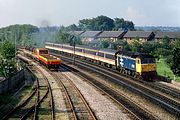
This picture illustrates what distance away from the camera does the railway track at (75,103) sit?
70.5 feet

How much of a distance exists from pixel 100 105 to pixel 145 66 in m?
14.4

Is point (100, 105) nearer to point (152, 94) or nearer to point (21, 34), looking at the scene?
point (152, 94)

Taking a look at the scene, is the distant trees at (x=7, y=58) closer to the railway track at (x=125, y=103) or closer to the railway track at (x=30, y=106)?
the railway track at (x=30, y=106)

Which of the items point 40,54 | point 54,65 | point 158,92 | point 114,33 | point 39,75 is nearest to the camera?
point 158,92

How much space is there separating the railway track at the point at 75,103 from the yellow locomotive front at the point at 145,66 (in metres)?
8.17

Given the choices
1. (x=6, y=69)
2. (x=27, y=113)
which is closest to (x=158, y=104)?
(x=27, y=113)

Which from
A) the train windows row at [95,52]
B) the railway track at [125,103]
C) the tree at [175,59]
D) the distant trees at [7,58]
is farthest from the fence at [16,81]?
the tree at [175,59]

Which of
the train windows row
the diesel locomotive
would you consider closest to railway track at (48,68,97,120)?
the diesel locomotive

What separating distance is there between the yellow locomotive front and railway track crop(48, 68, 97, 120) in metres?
8.17

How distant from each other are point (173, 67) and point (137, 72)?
14.1ft

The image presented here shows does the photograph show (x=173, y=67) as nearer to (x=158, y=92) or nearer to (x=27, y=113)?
(x=158, y=92)

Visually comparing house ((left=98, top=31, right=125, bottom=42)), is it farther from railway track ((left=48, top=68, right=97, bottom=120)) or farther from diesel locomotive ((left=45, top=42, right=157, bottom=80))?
railway track ((left=48, top=68, right=97, bottom=120))

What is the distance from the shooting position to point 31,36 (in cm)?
13650

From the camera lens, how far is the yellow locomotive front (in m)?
37.6
